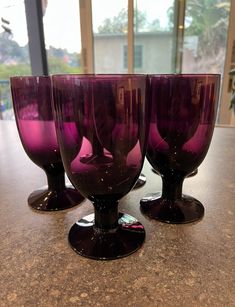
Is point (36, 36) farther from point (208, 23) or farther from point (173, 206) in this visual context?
point (173, 206)

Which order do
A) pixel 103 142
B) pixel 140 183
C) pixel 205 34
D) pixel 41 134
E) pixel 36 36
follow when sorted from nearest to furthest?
pixel 103 142, pixel 41 134, pixel 140 183, pixel 36 36, pixel 205 34

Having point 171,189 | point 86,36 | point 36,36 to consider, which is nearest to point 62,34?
point 86,36

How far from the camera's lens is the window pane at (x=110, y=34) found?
2.81 metres

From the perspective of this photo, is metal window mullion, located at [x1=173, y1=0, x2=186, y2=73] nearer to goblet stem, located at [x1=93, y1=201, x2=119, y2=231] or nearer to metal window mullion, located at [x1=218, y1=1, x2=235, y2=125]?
metal window mullion, located at [x1=218, y1=1, x2=235, y2=125]

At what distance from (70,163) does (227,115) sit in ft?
9.14

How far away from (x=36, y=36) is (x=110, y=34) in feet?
2.51

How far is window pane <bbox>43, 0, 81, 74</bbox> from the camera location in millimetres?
2861

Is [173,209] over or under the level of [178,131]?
under

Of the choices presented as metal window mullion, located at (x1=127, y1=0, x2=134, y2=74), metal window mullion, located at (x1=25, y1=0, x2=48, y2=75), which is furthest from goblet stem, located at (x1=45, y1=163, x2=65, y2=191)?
metal window mullion, located at (x1=127, y1=0, x2=134, y2=74)

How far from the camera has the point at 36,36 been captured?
8.67 feet

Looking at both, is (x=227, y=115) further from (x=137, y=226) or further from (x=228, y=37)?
(x=137, y=226)

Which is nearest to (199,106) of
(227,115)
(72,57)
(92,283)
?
(92,283)

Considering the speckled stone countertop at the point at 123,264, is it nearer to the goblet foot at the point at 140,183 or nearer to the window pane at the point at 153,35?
the goblet foot at the point at 140,183

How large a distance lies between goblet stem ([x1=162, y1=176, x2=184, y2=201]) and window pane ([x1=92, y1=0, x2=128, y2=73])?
8.94ft
